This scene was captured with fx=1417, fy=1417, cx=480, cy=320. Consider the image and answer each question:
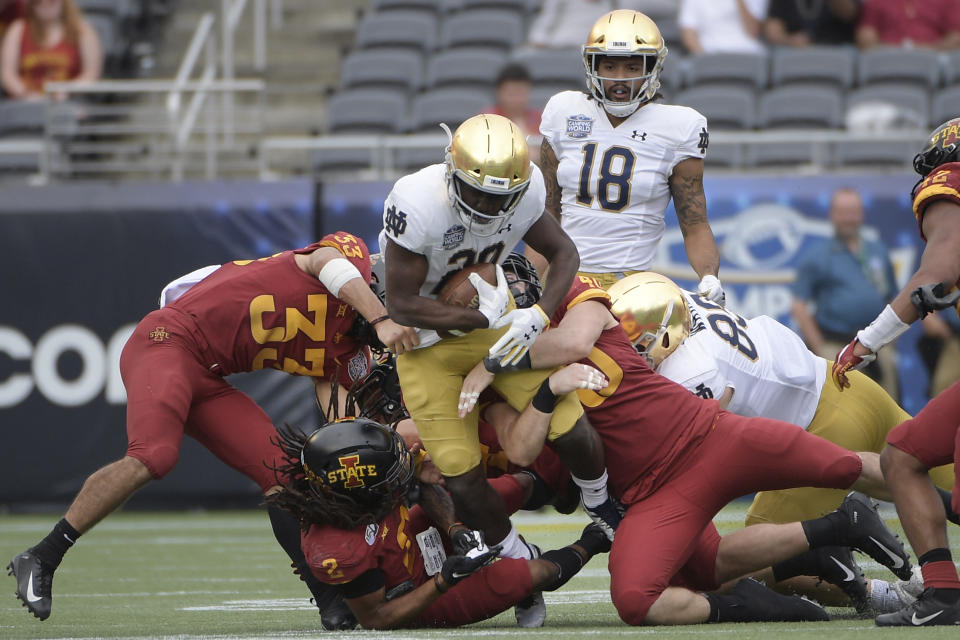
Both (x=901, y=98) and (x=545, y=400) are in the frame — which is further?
(x=901, y=98)

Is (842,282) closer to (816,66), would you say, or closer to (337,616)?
(816,66)

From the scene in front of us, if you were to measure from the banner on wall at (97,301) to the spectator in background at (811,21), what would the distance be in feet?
13.2

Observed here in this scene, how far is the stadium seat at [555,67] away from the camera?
10.8m

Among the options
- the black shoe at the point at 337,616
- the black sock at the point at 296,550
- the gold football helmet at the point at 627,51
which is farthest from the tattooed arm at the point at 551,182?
the black shoe at the point at 337,616

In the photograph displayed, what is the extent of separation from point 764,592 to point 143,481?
215 centimetres

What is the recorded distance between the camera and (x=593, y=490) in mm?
4746

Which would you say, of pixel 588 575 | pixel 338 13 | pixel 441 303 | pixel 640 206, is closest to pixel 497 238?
pixel 441 303

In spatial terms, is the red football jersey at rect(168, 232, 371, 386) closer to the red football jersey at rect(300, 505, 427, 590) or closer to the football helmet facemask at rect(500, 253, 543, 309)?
the football helmet facemask at rect(500, 253, 543, 309)

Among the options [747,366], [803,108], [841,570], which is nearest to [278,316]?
[747,366]

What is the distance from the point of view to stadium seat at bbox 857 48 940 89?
10.5m

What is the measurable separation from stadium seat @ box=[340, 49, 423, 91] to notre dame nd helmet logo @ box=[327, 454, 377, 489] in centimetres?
747

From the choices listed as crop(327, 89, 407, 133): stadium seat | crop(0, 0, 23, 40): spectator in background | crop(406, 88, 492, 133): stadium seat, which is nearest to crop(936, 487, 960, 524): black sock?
crop(406, 88, 492, 133): stadium seat

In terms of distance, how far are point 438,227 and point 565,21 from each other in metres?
7.15

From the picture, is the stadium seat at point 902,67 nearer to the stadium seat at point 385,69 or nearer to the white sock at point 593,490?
the stadium seat at point 385,69
